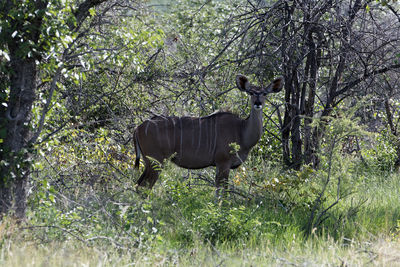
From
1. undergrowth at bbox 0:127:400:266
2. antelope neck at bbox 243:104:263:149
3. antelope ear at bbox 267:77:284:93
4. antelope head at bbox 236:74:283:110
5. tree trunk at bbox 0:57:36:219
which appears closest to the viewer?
undergrowth at bbox 0:127:400:266

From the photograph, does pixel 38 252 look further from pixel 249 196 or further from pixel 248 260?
pixel 249 196

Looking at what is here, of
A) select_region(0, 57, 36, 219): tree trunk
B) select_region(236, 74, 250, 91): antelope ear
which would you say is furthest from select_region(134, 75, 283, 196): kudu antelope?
select_region(0, 57, 36, 219): tree trunk

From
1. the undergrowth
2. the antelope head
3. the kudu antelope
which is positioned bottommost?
the undergrowth

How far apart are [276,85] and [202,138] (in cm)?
115

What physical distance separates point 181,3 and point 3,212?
16994 mm

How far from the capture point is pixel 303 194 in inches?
244

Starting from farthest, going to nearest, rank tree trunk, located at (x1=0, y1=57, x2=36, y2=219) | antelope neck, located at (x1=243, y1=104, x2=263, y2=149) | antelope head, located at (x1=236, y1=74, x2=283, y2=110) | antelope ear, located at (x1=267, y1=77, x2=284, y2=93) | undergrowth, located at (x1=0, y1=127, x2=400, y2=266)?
antelope neck, located at (x1=243, y1=104, x2=263, y2=149), antelope ear, located at (x1=267, y1=77, x2=284, y2=93), antelope head, located at (x1=236, y1=74, x2=283, y2=110), tree trunk, located at (x1=0, y1=57, x2=36, y2=219), undergrowth, located at (x1=0, y1=127, x2=400, y2=266)

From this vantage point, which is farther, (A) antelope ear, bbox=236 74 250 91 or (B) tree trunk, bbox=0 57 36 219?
(A) antelope ear, bbox=236 74 250 91

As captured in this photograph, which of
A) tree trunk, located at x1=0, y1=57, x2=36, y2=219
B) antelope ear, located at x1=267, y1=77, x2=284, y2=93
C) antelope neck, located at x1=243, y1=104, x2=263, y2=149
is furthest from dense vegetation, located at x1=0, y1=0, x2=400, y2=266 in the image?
antelope neck, located at x1=243, y1=104, x2=263, y2=149

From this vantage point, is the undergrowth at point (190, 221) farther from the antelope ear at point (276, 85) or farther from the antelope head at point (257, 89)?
the antelope ear at point (276, 85)

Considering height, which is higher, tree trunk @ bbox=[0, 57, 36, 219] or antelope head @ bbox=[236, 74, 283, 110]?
antelope head @ bbox=[236, 74, 283, 110]

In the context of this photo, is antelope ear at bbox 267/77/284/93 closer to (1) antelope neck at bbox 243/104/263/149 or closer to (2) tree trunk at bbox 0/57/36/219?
(1) antelope neck at bbox 243/104/263/149

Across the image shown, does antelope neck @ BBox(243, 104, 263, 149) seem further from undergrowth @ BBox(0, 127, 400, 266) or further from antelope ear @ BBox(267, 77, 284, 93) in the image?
undergrowth @ BBox(0, 127, 400, 266)

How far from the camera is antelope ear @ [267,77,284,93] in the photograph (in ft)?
23.3
